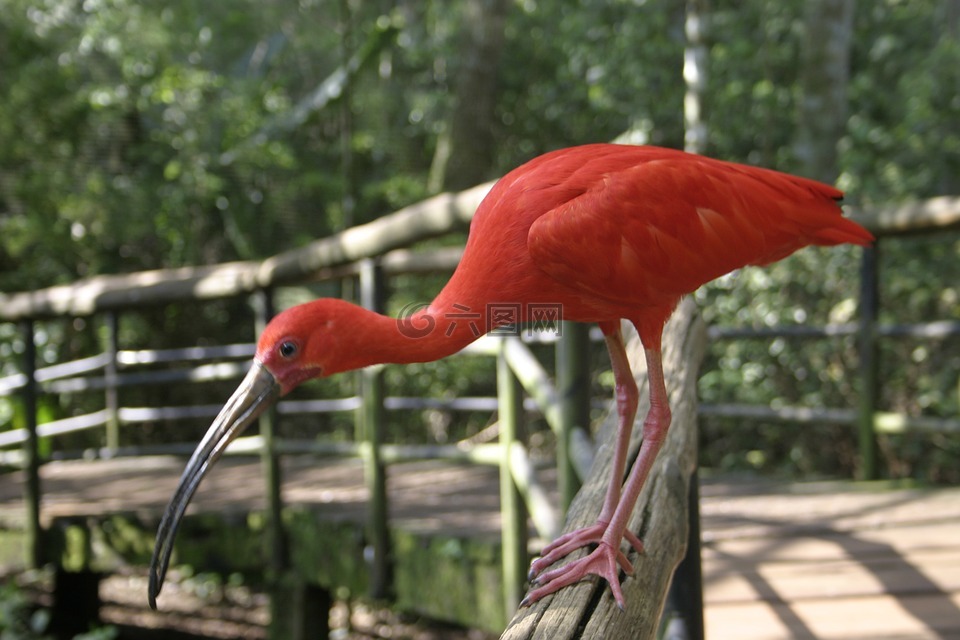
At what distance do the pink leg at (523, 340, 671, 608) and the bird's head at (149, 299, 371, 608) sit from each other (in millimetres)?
504

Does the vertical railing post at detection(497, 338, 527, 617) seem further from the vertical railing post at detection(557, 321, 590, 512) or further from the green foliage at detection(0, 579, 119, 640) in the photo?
the green foliage at detection(0, 579, 119, 640)

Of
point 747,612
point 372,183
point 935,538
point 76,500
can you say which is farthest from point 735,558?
point 372,183

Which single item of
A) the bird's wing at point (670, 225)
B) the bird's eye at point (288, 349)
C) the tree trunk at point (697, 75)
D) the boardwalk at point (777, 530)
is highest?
the tree trunk at point (697, 75)

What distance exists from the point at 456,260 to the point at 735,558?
3.83 feet

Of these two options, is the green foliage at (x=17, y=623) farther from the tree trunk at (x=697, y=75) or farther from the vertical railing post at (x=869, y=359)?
the tree trunk at (x=697, y=75)

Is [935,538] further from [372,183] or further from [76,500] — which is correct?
[372,183]

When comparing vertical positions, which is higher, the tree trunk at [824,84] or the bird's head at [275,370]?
the tree trunk at [824,84]

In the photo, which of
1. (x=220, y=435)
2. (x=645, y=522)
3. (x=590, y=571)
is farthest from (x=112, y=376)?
(x=590, y=571)

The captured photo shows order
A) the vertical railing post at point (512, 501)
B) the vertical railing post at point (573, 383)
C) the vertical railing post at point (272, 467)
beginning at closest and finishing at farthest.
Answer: the vertical railing post at point (573, 383), the vertical railing post at point (512, 501), the vertical railing post at point (272, 467)

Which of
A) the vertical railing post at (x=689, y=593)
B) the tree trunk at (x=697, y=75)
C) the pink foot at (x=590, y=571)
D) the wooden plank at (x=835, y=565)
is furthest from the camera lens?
the tree trunk at (x=697, y=75)

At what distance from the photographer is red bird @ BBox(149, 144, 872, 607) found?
4.83 ft

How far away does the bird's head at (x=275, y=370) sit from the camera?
145 cm

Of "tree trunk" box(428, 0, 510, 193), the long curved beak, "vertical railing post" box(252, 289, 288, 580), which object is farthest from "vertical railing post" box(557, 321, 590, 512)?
"tree trunk" box(428, 0, 510, 193)

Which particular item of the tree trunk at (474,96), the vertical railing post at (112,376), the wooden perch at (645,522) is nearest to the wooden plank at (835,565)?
the wooden perch at (645,522)
